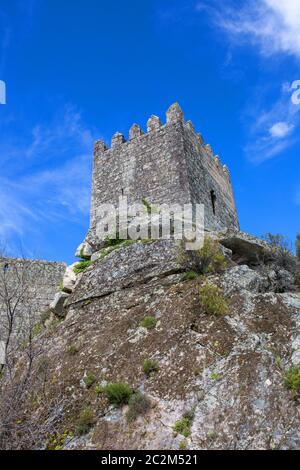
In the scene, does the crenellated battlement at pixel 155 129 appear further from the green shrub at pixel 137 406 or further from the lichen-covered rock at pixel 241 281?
the green shrub at pixel 137 406

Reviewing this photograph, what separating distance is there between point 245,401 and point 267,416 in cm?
42

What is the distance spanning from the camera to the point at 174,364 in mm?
7910

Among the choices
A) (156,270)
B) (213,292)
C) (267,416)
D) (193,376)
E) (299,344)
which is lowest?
(267,416)

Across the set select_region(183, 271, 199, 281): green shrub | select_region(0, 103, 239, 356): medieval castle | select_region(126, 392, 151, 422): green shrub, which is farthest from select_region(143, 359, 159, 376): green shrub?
select_region(0, 103, 239, 356): medieval castle

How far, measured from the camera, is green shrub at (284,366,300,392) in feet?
21.9

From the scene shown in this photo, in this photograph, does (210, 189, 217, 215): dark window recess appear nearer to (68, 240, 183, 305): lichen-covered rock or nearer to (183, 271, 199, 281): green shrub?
(68, 240, 183, 305): lichen-covered rock

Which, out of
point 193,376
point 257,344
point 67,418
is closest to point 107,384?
point 67,418

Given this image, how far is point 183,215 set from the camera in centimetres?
1389

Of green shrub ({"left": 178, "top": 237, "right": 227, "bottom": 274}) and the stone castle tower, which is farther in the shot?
the stone castle tower

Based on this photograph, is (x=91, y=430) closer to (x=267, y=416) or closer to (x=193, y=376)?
(x=193, y=376)

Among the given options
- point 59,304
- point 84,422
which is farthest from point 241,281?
point 59,304

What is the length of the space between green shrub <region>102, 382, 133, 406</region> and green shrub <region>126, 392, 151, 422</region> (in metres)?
0.18

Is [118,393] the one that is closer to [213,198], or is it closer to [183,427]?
[183,427]

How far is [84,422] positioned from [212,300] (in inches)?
138
